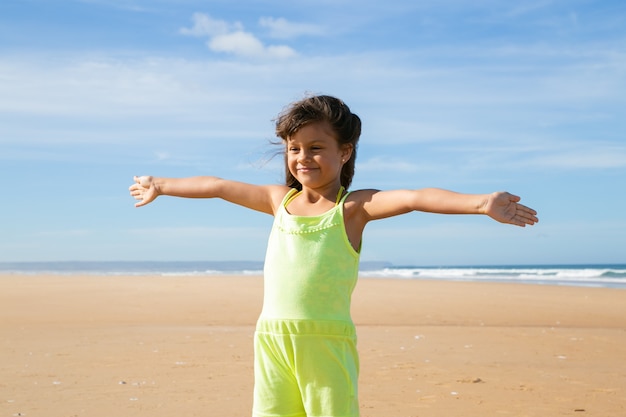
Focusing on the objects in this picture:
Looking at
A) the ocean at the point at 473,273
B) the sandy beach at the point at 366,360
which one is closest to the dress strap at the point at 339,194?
the sandy beach at the point at 366,360

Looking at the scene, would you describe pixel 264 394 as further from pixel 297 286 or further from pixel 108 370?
pixel 108 370

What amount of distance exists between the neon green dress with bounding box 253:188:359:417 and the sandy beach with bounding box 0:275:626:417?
282cm

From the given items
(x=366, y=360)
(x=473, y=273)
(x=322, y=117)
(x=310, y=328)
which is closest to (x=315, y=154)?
(x=322, y=117)

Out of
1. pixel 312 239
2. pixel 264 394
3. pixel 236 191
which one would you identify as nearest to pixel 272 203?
pixel 236 191

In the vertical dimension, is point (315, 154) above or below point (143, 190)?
above

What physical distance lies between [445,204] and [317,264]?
60 centimetres

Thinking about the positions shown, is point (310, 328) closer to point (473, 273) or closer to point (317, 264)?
point (317, 264)

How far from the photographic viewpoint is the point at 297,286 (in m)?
3.18

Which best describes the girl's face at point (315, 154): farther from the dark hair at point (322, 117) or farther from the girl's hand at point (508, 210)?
the girl's hand at point (508, 210)

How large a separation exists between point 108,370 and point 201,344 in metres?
2.05

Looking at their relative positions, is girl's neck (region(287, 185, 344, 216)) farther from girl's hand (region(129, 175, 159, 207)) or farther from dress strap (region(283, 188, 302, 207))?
girl's hand (region(129, 175, 159, 207))

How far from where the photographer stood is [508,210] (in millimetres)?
2773

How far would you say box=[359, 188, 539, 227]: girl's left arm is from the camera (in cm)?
276

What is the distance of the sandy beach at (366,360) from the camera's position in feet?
20.3
